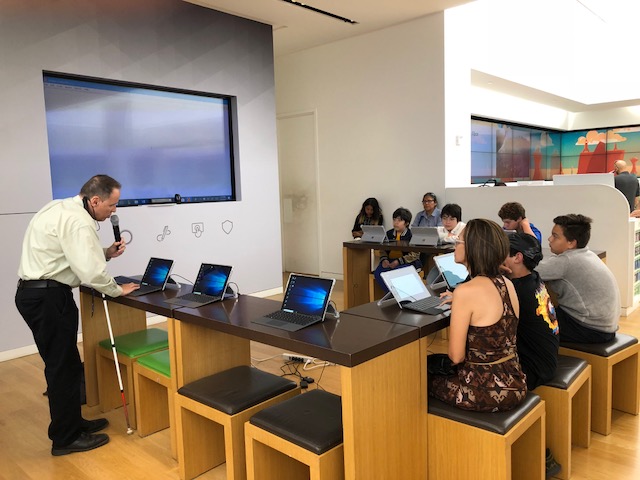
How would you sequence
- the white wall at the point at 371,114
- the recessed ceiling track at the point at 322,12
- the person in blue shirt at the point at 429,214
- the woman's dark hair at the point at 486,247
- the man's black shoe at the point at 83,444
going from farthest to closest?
1. the white wall at the point at 371,114
2. the person in blue shirt at the point at 429,214
3. the recessed ceiling track at the point at 322,12
4. the man's black shoe at the point at 83,444
5. the woman's dark hair at the point at 486,247

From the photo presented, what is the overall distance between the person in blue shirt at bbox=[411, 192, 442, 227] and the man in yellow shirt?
398 cm

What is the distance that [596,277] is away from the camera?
9.93 feet

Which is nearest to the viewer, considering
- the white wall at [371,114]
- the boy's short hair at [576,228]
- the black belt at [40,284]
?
the black belt at [40,284]

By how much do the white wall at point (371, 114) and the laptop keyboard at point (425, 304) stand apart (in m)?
3.88

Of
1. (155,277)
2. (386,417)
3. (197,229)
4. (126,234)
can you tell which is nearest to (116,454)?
(155,277)

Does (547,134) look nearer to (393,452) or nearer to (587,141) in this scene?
(587,141)

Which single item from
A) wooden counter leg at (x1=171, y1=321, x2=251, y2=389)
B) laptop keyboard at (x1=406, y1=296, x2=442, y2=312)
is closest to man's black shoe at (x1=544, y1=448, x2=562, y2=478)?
laptop keyboard at (x1=406, y1=296, x2=442, y2=312)

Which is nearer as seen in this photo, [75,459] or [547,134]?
[75,459]

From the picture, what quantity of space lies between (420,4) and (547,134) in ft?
25.5

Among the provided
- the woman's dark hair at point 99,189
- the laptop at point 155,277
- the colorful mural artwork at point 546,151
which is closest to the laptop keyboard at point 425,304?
the laptop at point 155,277

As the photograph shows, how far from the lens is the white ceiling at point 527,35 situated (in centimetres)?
598

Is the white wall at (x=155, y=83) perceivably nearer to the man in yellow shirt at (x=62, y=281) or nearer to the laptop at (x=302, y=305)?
the man in yellow shirt at (x=62, y=281)

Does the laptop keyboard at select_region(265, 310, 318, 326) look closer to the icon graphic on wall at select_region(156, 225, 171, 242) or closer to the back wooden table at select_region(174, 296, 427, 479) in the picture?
the back wooden table at select_region(174, 296, 427, 479)

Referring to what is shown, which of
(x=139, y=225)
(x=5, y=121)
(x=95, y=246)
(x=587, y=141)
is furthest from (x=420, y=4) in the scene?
(x=587, y=141)
